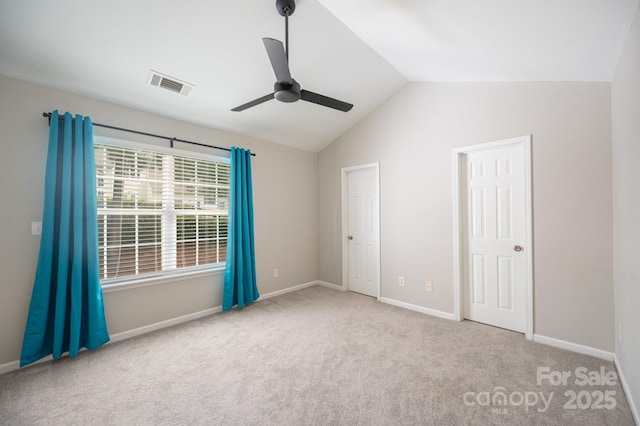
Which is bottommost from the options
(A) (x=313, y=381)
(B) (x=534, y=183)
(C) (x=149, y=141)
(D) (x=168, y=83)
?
(A) (x=313, y=381)

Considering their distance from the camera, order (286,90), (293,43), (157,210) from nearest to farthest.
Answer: (286,90)
(293,43)
(157,210)

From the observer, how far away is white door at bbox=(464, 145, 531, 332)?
279 cm

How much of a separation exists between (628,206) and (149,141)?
424 centimetres

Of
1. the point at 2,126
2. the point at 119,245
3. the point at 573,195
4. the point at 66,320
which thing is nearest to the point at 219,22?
the point at 2,126

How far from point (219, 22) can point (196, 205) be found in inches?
81.0

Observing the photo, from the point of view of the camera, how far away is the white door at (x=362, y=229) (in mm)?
4078

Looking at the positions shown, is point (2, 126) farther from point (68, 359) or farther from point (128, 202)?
point (68, 359)

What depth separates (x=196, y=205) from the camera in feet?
11.2

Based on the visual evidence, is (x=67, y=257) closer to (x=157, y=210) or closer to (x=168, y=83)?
(x=157, y=210)

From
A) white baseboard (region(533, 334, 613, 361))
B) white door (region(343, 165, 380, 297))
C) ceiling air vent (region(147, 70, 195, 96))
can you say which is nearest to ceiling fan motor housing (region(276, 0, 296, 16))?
ceiling air vent (region(147, 70, 195, 96))

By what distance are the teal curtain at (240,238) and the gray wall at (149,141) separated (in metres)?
0.19

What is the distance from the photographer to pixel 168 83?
2652 millimetres

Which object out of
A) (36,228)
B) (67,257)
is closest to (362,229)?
(67,257)

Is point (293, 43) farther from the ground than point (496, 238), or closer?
farther from the ground
